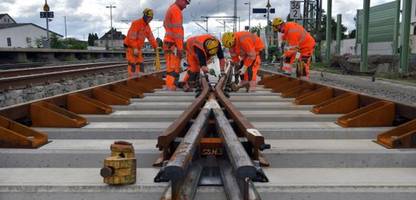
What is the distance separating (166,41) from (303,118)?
4.99 metres

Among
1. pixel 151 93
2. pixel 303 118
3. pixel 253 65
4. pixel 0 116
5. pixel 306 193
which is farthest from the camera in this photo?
pixel 253 65

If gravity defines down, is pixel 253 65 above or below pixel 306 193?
above

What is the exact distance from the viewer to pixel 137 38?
11297mm

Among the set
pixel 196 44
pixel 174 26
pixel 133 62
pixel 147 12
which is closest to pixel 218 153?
pixel 196 44

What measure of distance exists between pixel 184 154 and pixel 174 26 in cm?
689

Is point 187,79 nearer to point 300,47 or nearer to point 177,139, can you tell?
point 300,47

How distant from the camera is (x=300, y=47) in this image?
10766 millimetres

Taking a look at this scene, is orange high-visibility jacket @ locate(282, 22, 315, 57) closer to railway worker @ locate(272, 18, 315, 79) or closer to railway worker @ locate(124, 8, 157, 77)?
railway worker @ locate(272, 18, 315, 79)

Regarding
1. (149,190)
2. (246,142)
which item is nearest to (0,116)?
(149,190)

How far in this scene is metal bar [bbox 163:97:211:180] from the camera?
2.19 m

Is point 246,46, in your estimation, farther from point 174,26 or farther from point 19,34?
point 19,34

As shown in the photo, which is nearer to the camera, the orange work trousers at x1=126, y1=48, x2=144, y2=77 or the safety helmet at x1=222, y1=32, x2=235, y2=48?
the safety helmet at x1=222, y1=32, x2=235, y2=48

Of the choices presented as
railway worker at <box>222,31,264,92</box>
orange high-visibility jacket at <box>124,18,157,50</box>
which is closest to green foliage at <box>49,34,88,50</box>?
orange high-visibility jacket at <box>124,18,157,50</box>

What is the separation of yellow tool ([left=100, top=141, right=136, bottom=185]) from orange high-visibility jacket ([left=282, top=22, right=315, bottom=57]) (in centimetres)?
830
